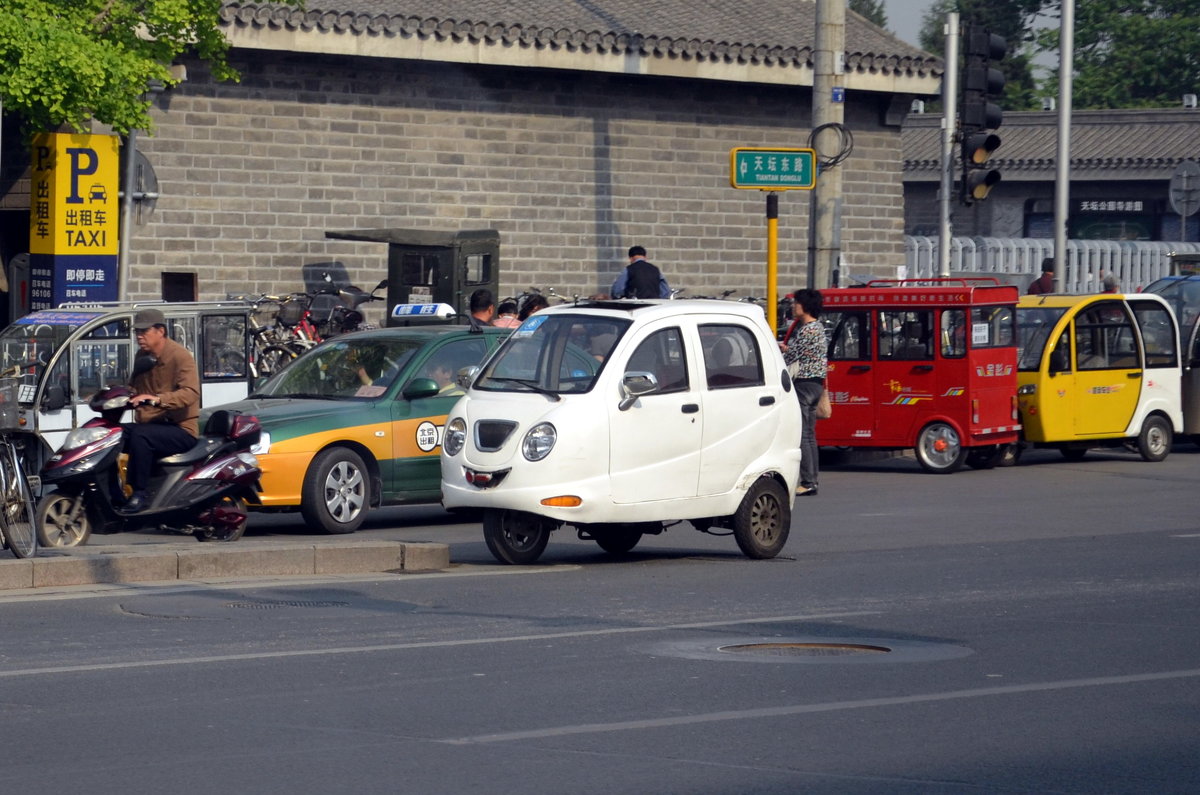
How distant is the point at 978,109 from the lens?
21266 millimetres

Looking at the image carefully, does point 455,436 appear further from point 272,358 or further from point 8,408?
point 272,358

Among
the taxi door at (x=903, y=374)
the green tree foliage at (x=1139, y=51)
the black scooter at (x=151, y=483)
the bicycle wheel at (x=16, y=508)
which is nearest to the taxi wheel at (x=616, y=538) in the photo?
the black scooter at (x=151, y=483)

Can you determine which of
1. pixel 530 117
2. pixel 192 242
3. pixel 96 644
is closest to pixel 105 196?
pixel 192 242

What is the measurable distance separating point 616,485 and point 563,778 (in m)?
5.68

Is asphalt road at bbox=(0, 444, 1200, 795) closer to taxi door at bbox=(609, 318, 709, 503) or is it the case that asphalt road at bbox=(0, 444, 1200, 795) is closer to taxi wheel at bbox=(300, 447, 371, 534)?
taxi door at bbox=(609, 318, 709, 503)

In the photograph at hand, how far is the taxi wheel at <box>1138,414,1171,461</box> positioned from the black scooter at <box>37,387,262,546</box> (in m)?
11.7

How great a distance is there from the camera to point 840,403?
20078 mm

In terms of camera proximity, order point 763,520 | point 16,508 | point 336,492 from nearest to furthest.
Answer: point 16,508, point 763,520, point 336,492

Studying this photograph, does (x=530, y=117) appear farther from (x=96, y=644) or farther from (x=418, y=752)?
(x=418, y=752)

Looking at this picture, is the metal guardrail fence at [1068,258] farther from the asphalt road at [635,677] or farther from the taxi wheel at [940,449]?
the asphalt road at [635,677]

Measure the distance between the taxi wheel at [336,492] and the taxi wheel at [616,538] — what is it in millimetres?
2322

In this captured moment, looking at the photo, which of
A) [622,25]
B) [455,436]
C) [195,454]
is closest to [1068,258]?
[622,25]

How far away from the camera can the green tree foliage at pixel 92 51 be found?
1698cm

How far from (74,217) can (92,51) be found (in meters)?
3.38
